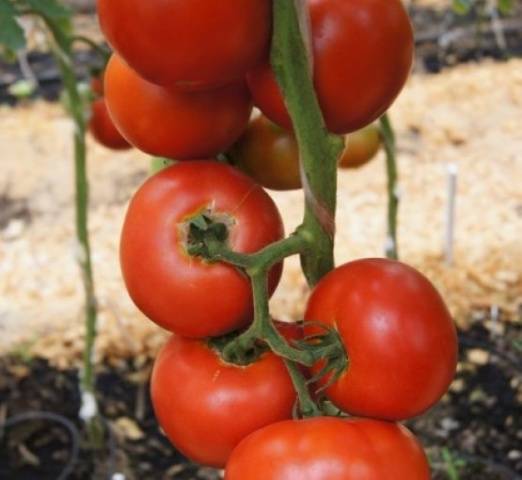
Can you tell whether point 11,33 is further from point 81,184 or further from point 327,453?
point 327,453

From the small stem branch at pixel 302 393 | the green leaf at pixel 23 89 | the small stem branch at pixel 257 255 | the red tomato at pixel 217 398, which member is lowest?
the green leaf at pixel 23 89

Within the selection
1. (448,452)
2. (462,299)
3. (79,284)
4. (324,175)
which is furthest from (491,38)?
(324,175)

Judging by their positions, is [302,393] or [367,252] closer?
[302,393]

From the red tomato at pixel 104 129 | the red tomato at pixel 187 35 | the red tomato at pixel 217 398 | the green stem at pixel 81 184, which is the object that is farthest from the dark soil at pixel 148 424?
the red tomato at pixel 187 35

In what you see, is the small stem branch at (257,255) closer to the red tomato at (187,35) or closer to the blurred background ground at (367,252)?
the red tomato at (187,35)

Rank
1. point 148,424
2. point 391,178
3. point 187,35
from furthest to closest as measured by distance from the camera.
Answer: point 148,424 → point 391,178 → point 187,35

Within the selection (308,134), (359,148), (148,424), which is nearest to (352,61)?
(308,134)

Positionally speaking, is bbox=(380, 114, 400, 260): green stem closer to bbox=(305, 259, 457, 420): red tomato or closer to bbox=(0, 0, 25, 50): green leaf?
bbox=(0, 0, 25, 50): green leaf

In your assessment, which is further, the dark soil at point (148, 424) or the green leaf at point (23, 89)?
the green leaf at point (23, 89)
